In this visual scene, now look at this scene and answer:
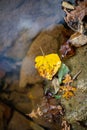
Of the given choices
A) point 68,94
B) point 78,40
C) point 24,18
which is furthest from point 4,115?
point 24,18

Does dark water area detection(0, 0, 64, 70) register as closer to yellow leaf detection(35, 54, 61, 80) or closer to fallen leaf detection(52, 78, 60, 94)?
yellow leaf detection(35, 54, 61, 80)

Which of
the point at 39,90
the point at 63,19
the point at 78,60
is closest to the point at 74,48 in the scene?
the point at 78,60

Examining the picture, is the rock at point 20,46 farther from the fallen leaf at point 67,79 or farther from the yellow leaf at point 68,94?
the yellow leaf at point 68,94

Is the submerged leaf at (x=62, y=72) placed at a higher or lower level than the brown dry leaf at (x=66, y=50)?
lower

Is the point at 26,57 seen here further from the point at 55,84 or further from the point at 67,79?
the point at 67,79

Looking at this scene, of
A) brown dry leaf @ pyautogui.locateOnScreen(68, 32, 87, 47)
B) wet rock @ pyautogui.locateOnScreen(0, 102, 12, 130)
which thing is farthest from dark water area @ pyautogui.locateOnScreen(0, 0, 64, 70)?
wet rock @ pyautogui.locateOnScreen(0, 102, 12, 130)

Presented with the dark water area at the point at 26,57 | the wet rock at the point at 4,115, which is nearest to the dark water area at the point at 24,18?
the dark water area at the point at 26,57
